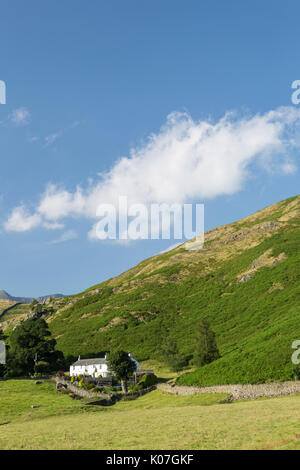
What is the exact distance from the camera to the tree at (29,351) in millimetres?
86125

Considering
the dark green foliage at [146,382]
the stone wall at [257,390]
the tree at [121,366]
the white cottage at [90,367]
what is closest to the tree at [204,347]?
the dark green foliage at [146,382]

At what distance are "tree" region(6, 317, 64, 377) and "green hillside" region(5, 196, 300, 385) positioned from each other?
76.1ft

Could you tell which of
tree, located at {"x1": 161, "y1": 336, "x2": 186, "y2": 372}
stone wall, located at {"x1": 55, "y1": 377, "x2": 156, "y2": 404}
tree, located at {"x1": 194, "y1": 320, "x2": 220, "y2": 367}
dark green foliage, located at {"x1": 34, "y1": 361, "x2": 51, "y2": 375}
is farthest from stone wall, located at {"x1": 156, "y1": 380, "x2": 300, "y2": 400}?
dark green foliage, located at {"x1": 34, "y1": 361, "x2": 51, "y2": 375}

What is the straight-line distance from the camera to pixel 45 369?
3706 inches

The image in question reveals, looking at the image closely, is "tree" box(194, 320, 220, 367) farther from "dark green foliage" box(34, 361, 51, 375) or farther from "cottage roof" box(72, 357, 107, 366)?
"dark green foliage" box(34, 361, 51, 375)

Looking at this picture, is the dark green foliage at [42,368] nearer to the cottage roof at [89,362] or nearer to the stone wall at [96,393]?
the cottage roof at [89,362]

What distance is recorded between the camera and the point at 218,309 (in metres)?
126

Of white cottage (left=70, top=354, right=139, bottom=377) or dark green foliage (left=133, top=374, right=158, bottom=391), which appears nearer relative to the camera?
dark green foliage (left=133, top=374, right=158, bottom=391)

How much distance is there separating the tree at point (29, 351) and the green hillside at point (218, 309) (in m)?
23.2

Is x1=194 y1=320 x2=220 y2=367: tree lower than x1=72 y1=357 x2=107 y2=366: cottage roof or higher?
higher

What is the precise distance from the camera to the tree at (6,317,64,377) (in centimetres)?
8612

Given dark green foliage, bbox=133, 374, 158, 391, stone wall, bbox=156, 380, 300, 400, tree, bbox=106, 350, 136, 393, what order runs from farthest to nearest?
tree, bbox=106, 350, 136, 393, dark green foliage, bbox=133, 374, 158, 391, stone wall, bbox=156, 380, 300, 400

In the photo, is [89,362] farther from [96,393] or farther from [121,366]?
[96,393]

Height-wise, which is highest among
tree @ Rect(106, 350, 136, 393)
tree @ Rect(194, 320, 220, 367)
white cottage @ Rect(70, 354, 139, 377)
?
tree @ Rect(194, 320, 220, 367)
